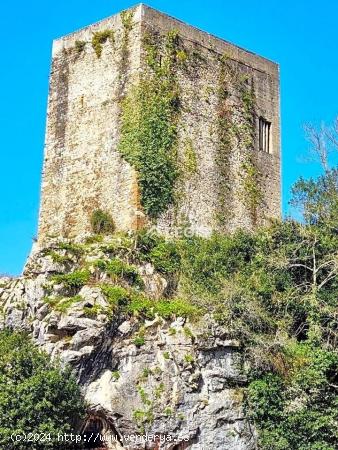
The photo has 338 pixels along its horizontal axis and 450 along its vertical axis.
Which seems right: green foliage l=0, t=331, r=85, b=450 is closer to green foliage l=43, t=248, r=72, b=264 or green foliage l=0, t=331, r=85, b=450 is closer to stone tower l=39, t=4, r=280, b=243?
green foliage l=43, t=248, r=72, b=264

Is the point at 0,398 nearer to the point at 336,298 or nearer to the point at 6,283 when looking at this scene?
the point at 6,283

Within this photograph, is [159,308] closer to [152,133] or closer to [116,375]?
[116,375]

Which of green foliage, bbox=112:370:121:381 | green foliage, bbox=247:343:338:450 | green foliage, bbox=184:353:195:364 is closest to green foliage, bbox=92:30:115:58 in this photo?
green foliage, bbox=184:353:195:364

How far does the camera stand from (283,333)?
87.1 ft

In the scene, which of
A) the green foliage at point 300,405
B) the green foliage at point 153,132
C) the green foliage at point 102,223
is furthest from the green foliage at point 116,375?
the green foliage at point 153,132

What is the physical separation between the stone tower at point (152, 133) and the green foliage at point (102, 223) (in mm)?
228

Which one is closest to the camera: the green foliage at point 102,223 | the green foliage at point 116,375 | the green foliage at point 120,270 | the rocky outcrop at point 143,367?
the rocky outcrop at point 143,367

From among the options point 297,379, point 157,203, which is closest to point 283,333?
point 297,379

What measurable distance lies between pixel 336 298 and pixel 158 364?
572cm

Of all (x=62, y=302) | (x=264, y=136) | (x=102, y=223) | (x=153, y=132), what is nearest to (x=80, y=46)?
(x=153, y=132)

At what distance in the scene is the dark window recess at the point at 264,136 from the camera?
112 feet

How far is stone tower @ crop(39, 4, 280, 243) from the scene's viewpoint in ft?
98.7

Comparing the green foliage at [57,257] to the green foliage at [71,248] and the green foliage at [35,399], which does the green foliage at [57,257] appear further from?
the green foliage at [35,399]

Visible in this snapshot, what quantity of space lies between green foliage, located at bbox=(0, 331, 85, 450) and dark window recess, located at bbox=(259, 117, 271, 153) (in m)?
13.7
